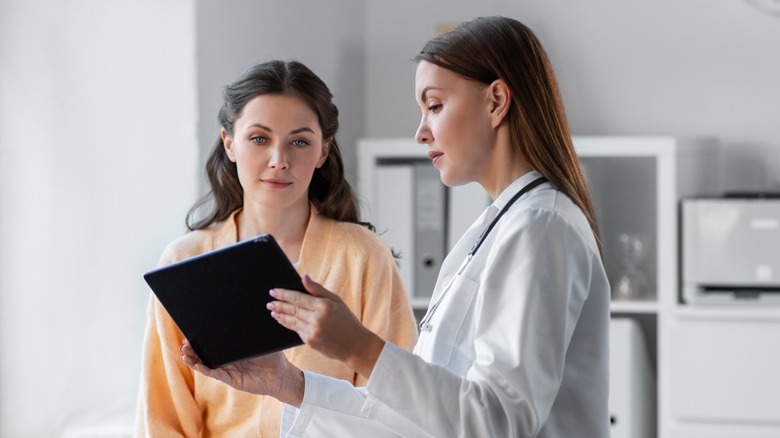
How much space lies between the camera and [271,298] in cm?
130

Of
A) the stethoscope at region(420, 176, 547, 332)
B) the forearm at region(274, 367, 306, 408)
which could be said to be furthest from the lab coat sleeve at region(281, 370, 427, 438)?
the stethoscope at region(420, 176, 547, 332)

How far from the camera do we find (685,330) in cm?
318

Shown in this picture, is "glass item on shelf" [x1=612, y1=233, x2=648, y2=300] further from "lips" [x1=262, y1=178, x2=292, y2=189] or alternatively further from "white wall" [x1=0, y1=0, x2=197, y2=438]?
"lips" [x1=262, y1=178, x2=292, y2=189]

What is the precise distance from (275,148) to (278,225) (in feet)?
0.56

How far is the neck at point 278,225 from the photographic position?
1952 mm

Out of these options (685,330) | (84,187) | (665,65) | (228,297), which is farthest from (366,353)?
(665,65)

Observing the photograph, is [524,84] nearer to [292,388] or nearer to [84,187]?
[292,388]

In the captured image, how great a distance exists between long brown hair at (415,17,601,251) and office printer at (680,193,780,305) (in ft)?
6.38

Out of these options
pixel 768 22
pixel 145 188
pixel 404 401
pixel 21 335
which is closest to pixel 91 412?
pixel 21 335

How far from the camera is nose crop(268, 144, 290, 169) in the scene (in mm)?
1844

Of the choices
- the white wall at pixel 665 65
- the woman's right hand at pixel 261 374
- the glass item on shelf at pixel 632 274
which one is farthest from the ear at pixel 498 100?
the white wall at pixel 665 65

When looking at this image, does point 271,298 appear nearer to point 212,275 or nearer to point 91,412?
point 212,275

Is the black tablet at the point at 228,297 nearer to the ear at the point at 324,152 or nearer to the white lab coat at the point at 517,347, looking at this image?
the white lab coat at the point at 517,347

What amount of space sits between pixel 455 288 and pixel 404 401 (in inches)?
7.2
